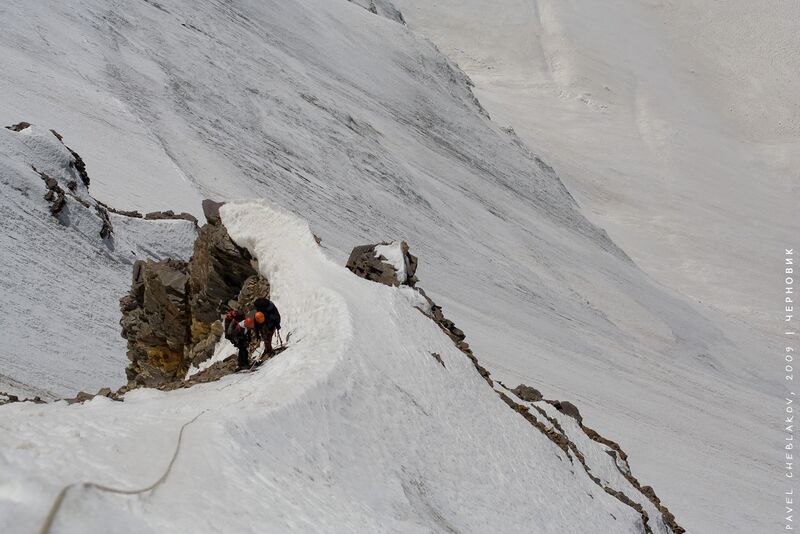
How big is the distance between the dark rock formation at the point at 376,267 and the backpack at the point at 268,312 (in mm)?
4426

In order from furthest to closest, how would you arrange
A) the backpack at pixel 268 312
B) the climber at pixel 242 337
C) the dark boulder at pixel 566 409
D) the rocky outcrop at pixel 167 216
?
the rocky outcrop at pixel 167 216 → the dark boulder at pixel 566 409 → the climber at pixel 242 337 → the backpack at pixel 268 312

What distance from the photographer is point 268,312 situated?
37.8ft

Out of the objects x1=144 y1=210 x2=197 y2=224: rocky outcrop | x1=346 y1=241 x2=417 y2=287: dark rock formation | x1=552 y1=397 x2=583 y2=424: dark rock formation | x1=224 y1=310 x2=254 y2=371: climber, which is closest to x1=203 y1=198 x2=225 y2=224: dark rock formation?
x1=346 y1=241 x2=417 y2=287: dark rock formation

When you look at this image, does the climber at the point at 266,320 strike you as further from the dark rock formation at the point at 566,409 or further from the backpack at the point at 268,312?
the dark rock formation at the point at 566,409

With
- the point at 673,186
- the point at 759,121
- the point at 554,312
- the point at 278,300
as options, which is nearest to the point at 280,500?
the point at 278,300

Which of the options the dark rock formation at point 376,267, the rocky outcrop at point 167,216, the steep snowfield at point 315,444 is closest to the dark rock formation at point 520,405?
the dark rock formation at point 376,267

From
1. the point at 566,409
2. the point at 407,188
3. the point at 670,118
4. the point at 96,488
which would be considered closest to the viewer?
the point at 96,488

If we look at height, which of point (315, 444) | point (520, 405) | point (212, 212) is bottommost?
point (520, 405)

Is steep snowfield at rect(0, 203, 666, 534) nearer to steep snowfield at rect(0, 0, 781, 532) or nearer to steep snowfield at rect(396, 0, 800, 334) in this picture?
steep snowfield at rect(0, 0, 781, 532)

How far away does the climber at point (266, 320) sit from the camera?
37.6ft

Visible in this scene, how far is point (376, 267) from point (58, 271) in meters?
8.06

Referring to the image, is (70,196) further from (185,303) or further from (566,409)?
(566,409)

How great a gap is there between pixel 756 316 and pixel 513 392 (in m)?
43.1

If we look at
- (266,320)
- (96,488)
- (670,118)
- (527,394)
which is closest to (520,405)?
(527,394)
